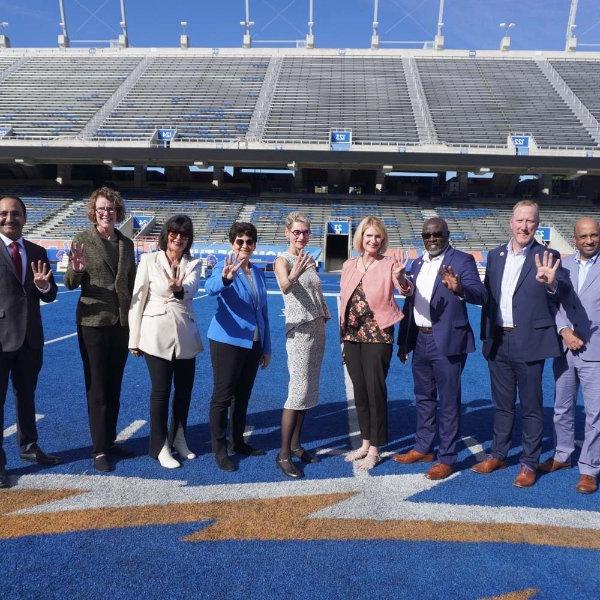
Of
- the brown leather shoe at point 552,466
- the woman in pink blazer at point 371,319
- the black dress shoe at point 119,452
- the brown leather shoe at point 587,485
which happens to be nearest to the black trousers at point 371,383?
the woman in pink blazer at point 371,319

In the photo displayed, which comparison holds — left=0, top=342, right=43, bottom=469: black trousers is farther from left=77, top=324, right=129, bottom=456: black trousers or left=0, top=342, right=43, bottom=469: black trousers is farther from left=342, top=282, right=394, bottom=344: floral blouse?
left=342, top=282, right=394, bottom=344: floral blouse

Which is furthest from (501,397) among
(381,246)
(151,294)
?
(151,294)

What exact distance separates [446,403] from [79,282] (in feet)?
8.89

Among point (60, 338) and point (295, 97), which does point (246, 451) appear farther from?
point (295, 97)

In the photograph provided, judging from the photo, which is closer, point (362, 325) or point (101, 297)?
point (101, 297)

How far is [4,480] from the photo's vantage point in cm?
306

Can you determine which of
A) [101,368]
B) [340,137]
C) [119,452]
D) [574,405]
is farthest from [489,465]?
[340,137]

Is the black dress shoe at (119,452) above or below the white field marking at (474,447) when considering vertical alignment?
above

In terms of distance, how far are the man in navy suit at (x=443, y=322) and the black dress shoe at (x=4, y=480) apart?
2824 mm

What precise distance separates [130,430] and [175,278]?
1.65 meters

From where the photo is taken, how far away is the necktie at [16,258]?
3154mm

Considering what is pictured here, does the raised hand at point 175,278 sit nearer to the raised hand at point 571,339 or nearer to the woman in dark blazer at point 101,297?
the woman in dark blazer at point 101,297

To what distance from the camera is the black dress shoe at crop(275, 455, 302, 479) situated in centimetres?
329

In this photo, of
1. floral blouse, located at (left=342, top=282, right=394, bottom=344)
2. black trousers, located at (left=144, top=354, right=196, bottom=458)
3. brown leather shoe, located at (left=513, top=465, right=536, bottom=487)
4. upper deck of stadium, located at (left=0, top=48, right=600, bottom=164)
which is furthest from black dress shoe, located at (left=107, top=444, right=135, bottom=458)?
upper deck of stadium, located at (left=0, top=48, right=600, bottom=164)
